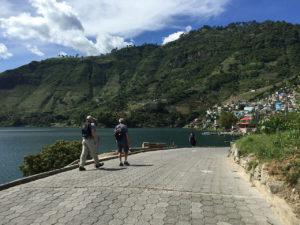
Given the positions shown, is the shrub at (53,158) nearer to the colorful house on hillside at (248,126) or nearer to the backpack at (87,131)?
the colorful house on hillside at (248,126)

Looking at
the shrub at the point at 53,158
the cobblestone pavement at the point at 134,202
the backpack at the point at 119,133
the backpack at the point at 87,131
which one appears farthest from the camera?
the shrub at the point at 53,158

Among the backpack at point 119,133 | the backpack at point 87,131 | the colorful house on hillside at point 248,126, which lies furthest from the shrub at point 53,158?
the backpack at point 87,131

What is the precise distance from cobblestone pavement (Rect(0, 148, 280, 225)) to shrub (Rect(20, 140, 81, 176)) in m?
27.0

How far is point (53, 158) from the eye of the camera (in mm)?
39500

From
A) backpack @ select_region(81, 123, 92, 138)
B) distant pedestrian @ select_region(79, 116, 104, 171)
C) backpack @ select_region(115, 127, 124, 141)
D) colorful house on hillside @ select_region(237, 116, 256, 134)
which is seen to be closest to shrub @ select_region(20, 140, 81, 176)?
colorful house on hillside @ select_region(237, 116, 256, 134)

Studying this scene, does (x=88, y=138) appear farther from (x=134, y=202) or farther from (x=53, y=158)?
(x=53, y=158)

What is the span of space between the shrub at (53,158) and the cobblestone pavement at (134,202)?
27013 millimetres

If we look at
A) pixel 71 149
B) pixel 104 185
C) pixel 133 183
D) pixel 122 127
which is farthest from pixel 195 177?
pixel 71 149

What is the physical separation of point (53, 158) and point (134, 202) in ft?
105

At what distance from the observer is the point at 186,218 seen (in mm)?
7684

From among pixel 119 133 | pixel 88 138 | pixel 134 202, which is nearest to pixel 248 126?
pixel 119 133

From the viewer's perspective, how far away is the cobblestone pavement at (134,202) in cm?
768

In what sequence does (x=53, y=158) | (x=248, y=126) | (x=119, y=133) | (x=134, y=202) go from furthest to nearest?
1. (x=248, y=126)
2. (x=53, y=158)
3. (x=119, y=133)
4. (x=134, y=202)

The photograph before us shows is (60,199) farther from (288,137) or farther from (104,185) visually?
(288,137)
